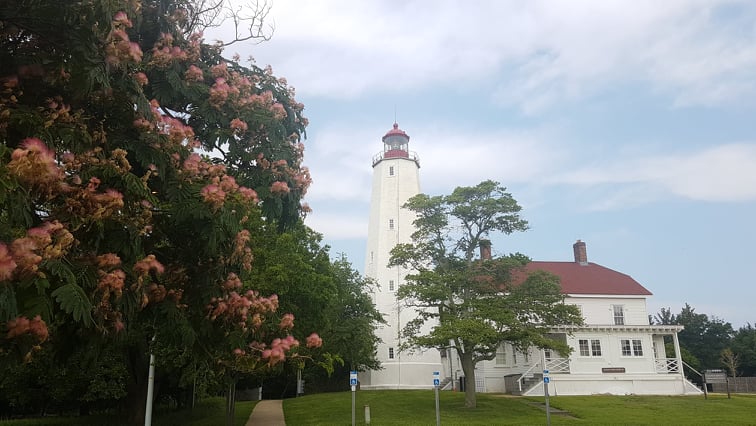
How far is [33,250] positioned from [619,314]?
45.8 metres

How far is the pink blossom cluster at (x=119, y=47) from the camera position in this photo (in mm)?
6020

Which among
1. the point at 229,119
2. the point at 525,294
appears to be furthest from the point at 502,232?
the point at 229,119

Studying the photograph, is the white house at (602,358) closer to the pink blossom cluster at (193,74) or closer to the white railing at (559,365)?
the white railing at (559,365)

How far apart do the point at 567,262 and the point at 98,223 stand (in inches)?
1853

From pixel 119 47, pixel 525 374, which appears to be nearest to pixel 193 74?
pixel 119 47

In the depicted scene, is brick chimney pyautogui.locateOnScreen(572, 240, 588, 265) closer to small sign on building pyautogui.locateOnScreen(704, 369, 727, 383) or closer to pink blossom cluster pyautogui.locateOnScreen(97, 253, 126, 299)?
small sign on building pyautogui.locateOnScreen(704, 369, 727, 383)

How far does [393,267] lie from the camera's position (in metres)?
47.9

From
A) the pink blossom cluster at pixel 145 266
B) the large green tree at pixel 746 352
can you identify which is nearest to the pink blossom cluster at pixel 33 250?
the pink blossom cluster at pixel 145 266

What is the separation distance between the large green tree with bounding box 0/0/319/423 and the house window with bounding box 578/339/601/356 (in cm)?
3619

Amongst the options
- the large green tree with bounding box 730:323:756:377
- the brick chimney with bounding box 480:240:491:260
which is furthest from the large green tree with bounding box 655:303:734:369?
the brick chimney with bounding box 480:240:491:260

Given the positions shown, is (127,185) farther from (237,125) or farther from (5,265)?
(237,125)

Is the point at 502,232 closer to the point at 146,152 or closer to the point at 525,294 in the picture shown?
the point at 525,294

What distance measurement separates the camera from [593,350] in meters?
40.9

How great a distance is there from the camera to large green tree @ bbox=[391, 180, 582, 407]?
29.3 meters
